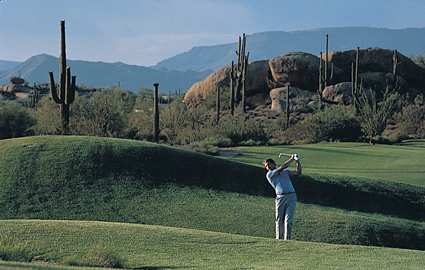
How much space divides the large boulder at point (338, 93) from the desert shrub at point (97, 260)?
5506 centimetres

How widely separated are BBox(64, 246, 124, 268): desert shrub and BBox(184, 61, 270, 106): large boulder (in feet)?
192

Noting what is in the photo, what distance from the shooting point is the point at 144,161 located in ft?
83.8

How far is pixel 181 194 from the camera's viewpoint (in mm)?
23734

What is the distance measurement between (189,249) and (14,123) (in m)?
30.6

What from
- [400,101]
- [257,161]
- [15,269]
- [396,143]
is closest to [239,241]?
[15,269]

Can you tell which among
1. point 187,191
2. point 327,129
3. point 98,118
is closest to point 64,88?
point 187,191

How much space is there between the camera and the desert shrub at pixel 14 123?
42.5 metres

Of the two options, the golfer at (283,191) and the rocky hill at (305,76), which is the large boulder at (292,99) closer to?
the rocky hill at (305,76)

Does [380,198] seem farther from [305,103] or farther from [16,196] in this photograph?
[305,103]

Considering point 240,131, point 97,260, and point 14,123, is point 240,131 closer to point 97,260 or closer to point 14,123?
point 14,123

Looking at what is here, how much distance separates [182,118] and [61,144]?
28.6m

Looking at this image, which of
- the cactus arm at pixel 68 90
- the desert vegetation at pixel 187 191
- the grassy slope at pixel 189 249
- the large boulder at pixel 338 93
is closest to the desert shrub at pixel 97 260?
the desert vegetation at pixel 187 191

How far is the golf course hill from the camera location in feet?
69.5

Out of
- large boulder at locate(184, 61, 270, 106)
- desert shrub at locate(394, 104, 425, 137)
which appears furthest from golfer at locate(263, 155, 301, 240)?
large boulder at locate(184, 61, 270, 106)
